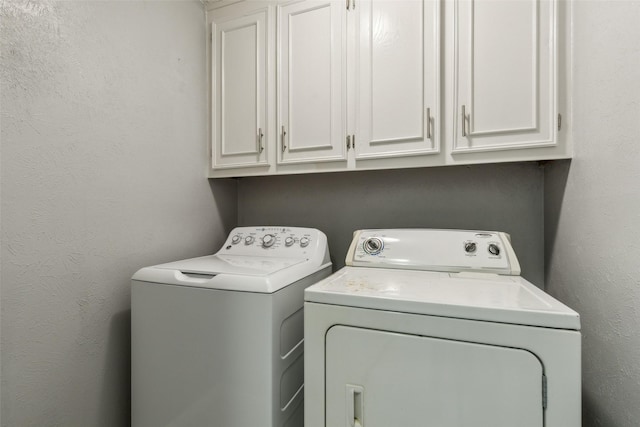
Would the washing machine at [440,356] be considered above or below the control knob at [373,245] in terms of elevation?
below

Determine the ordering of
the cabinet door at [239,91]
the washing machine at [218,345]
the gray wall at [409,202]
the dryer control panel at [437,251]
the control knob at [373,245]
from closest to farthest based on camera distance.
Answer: the washing machine at [218,345] < the dryer control panel at [437,251] < the control knob at [373,245] < the gray wall at [409,202] < the cabinet door at [239,91]

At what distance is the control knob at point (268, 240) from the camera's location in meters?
1.59

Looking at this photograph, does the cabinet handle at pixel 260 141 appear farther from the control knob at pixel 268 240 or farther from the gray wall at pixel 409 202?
the control knob at pixel 268 240

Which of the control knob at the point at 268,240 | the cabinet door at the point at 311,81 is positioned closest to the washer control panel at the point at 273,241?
the control knob at the point at 268,240

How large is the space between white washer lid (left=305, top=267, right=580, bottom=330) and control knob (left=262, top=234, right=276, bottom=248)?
1.72 ft

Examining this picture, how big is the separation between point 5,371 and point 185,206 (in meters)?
0.91

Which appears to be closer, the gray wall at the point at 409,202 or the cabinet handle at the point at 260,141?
the gray wall at the point at 409,202

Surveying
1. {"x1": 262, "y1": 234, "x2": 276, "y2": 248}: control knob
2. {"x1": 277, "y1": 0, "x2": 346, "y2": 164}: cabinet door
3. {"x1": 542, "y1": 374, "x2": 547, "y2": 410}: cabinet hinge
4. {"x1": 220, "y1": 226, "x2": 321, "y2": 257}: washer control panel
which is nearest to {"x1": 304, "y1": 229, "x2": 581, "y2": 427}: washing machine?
{"x1": 542, "y1": 374, "x2": 547, "y2": 410}: cabinet hinge

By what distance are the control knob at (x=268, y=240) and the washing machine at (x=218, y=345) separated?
0.96 feet

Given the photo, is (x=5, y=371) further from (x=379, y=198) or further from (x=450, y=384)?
(x=379, y=198)

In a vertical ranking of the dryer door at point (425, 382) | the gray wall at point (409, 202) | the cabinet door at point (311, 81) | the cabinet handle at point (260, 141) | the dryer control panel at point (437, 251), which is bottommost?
the dryer door at point (425, 382)

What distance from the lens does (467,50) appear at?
1267mm

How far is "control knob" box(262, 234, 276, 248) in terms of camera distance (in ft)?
5.22

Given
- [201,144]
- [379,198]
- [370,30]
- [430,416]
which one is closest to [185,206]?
[201,144]
